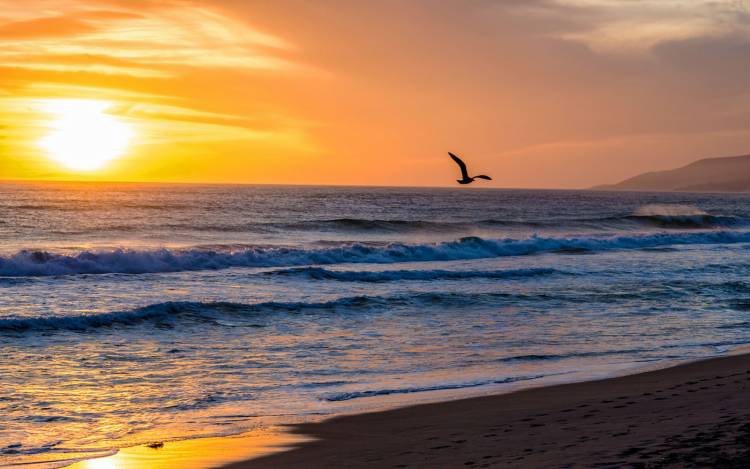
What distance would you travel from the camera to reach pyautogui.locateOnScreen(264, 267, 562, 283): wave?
78.6 feet

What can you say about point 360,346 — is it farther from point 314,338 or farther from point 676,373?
point 676,373

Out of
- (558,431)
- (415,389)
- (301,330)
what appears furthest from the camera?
(301,330)

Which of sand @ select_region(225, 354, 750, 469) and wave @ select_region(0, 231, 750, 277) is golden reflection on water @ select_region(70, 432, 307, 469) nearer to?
sand @ select_region(225, 354, 750, 469)

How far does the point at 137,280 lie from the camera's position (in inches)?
867

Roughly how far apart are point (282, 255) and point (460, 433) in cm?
2287

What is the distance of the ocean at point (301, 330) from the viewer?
9117mm

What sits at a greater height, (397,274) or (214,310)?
(214,310)

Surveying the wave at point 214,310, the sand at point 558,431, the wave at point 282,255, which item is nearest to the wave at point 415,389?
the sand at point 558,431

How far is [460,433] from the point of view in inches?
306

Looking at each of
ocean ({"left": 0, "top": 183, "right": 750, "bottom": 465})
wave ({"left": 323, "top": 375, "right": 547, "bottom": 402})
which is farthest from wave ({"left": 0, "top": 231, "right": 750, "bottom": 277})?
wave ({"left": 323, "top": 375, "right": 547, "bottom": 402})

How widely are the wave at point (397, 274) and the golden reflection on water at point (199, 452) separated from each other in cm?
1576

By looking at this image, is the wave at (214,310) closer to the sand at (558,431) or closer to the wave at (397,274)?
the wave at (397,274)

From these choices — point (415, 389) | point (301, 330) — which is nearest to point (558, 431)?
point (415, 389)

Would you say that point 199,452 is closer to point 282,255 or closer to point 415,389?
point 415,389
